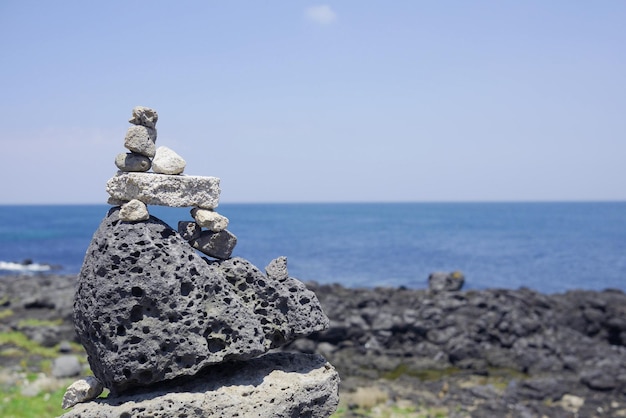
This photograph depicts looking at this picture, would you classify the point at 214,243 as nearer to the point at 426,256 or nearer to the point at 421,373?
the point at 421,373

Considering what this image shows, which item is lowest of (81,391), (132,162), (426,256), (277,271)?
(426,256)

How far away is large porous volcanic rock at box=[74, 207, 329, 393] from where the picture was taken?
230 inches

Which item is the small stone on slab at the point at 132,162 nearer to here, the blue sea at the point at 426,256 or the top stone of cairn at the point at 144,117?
the top stone of cairn at the point at 144,117

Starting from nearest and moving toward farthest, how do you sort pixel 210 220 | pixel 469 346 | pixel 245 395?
pixel 245 395 < pixel 210 220 < pixel 469 346

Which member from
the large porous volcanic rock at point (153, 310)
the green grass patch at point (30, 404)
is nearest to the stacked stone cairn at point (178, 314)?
the large porous volcanic rock at point (153, 310)

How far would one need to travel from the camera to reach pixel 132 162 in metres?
6.38

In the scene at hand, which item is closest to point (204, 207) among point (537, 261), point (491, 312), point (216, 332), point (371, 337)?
point (216, 332)

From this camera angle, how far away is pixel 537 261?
64312mm

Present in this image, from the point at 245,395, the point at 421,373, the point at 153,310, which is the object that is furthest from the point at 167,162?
the point at 421,373

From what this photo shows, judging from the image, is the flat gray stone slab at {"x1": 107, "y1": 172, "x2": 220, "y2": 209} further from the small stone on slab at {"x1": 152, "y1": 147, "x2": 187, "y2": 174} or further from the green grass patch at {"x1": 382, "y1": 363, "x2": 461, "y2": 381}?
the green grass patch at {"x1": 382, "y1": 363, "x2": 461, "y2": 381}

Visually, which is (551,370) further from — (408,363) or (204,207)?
(204,207)

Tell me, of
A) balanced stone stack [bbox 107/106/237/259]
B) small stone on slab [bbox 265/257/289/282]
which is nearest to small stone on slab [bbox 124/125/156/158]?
balanced stone stack [bbox 107/106/237/259]

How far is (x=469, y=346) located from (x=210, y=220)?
634 inches

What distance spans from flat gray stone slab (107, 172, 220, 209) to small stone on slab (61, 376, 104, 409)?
1.98 metres
